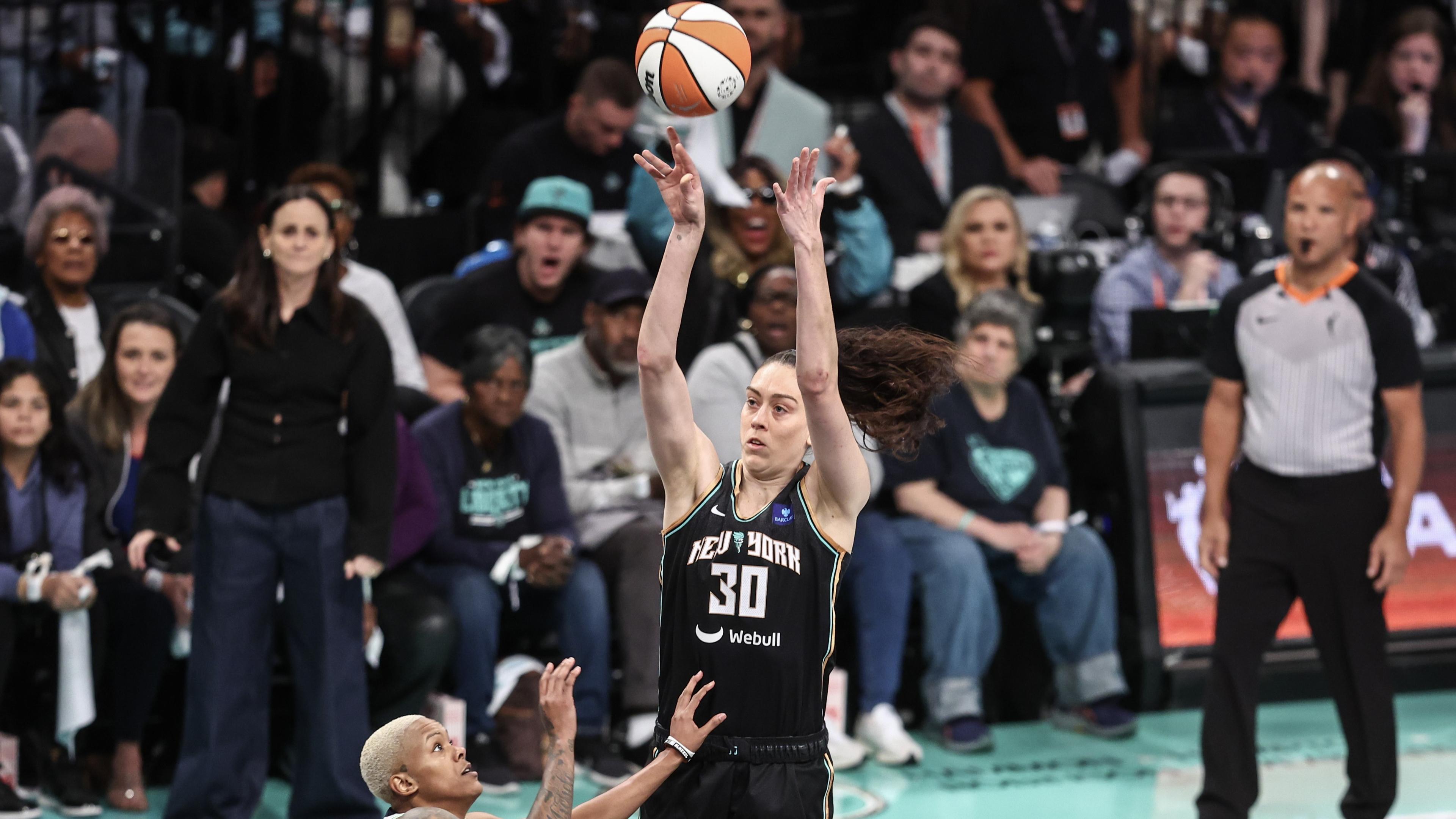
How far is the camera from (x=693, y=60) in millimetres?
4969

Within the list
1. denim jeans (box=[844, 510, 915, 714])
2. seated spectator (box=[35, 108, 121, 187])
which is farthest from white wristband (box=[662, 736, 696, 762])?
seated spectator (box=[35, 108, 121, 187])

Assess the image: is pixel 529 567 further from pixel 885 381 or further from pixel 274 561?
pixel 885 381

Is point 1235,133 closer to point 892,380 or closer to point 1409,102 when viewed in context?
point 1409,102

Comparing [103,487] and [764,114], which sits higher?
[764,114]

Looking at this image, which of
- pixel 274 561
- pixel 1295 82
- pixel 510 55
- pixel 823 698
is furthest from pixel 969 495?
pixel 1295 82

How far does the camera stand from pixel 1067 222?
376 inches

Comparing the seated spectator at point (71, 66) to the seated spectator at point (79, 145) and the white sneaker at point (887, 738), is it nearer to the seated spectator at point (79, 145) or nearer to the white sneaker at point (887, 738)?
the seated spectator at point (79, 145)

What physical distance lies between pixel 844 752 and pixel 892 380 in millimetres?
3180

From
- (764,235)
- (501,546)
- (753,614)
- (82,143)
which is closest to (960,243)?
(764,235)

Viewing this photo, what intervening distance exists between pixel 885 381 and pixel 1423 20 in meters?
7.74

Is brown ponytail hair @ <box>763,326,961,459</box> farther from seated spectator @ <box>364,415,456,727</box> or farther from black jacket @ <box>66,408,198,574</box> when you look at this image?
black jacket @ <box>66,408,198,574</box>

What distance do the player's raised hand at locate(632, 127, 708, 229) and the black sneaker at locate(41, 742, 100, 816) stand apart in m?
3.63

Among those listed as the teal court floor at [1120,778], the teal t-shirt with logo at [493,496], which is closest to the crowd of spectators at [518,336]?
the teal t-shirt with logo at [493,496]

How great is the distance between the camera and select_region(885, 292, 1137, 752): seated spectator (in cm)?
767
